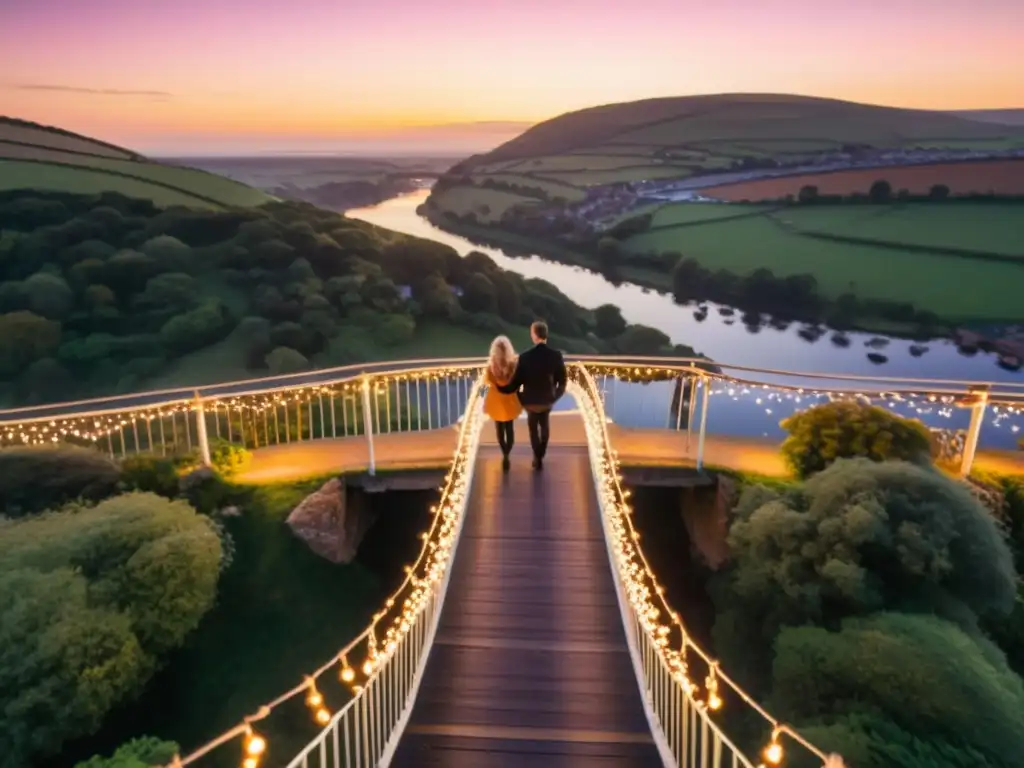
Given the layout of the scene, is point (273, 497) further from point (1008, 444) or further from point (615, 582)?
point (1008, 444)

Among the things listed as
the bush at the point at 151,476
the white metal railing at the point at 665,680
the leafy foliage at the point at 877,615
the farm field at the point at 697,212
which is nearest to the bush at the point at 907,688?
the leafy foliage at the point at 877,615

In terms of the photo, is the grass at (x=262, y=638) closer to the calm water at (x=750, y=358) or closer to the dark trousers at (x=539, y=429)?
the dark trousers at (x=539, y=429)

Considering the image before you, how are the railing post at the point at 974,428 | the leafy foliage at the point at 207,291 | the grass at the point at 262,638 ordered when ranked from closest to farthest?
the grass at the point at 262,638 → the railing post at the point at 974,428 → the leafy foliage at the point at 207,291

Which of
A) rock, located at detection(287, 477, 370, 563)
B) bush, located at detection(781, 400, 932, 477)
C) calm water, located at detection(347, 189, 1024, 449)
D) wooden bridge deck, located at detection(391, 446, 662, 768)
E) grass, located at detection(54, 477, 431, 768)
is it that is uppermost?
bush, located at detection(781, 400, 932, 477)

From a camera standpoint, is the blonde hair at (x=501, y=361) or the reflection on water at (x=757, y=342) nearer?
the blonde hair at (x=501, y=361)

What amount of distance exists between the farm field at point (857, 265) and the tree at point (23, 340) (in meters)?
22.2

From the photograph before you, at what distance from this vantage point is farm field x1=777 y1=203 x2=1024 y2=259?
84.2ft

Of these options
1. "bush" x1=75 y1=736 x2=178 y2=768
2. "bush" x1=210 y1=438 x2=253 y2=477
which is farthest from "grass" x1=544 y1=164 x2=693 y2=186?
"bush" x1=75 y1=736 x2=178 y2=768

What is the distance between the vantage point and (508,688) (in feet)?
15.9

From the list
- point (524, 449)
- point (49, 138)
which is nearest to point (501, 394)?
point (524, 449)

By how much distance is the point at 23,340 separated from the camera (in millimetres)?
22781

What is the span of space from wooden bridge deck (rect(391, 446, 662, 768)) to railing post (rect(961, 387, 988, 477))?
15.7 ft

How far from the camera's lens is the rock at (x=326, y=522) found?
845 cm

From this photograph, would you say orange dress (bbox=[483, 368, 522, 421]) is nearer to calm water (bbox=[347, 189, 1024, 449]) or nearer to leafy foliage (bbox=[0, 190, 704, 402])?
calm water (bbox=[347, 189, 1024, 449])
